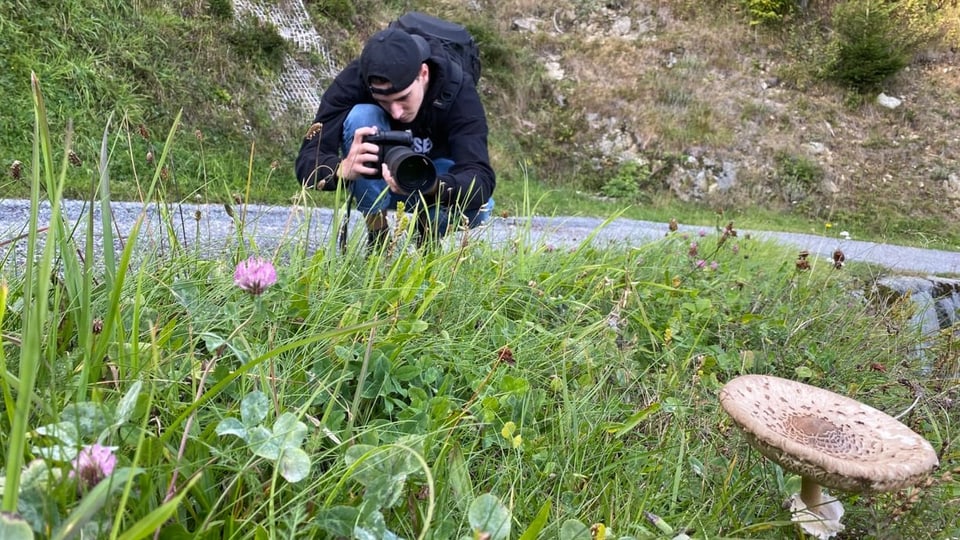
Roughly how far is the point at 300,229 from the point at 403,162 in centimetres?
49

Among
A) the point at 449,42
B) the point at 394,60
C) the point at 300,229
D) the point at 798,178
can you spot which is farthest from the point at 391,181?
the point at 798,178

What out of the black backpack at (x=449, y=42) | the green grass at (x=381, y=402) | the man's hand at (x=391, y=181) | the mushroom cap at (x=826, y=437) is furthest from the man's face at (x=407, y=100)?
the mushroom cap at (x=826, y=437)

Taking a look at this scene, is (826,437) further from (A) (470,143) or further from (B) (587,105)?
(B) (587,105)

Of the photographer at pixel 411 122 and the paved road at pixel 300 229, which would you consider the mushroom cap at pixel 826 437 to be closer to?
the paved road at pixel 300 229

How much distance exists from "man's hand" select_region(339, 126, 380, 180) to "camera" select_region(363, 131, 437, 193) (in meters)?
0.02

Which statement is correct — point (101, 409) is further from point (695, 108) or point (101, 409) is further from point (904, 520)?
point (695, 108)

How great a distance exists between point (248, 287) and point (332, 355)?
35 cm

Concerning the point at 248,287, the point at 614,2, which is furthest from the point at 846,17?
the point at 248,287

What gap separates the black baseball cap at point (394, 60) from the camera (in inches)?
91.5

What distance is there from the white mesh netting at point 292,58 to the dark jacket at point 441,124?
4.43m

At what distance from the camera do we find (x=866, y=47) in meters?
11.4

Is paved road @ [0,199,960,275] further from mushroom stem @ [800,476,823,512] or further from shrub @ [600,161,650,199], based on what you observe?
shrub @ [600,161,650,199]

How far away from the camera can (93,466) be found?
58cm

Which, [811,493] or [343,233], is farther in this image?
[343,233]
